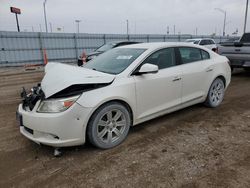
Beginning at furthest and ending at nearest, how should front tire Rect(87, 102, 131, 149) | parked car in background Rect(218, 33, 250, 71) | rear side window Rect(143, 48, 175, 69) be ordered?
parked car in background Rect(218, 33, 250, 71)
rear side window Rect(143, 48, 175, 69)
front tire Rect(87, 102, 131, 149)

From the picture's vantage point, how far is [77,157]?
296 centimetres

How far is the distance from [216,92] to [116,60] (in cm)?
263

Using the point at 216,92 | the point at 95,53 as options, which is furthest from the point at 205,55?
the point at 95,53

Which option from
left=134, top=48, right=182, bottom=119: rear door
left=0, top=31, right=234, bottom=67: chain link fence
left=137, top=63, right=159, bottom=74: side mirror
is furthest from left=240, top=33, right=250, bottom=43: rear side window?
left=0, top=31, right=234, bottom=67: chain link fence

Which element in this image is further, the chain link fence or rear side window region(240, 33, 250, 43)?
the chain link fence

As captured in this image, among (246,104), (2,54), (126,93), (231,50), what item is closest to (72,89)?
(126,93)

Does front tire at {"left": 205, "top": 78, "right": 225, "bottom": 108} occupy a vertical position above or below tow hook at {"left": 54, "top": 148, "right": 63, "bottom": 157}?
above

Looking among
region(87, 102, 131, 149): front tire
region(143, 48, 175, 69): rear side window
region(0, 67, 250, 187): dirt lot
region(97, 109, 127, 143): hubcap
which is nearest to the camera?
region(0, 67, 250, 187): dirt lot

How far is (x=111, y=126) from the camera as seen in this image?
3.17 metres

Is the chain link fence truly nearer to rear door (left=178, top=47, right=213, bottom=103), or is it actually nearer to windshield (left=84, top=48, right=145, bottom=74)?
windshield (left=84, top=48, right=145, bottom=74)

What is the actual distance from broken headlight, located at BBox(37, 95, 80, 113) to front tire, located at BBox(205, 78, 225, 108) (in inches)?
128

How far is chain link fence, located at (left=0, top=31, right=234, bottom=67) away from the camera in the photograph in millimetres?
16453

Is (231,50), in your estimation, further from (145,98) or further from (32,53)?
(32,53)

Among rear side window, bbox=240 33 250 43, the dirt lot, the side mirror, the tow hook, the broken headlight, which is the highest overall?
rear side window, bbox=240 33 250 43
